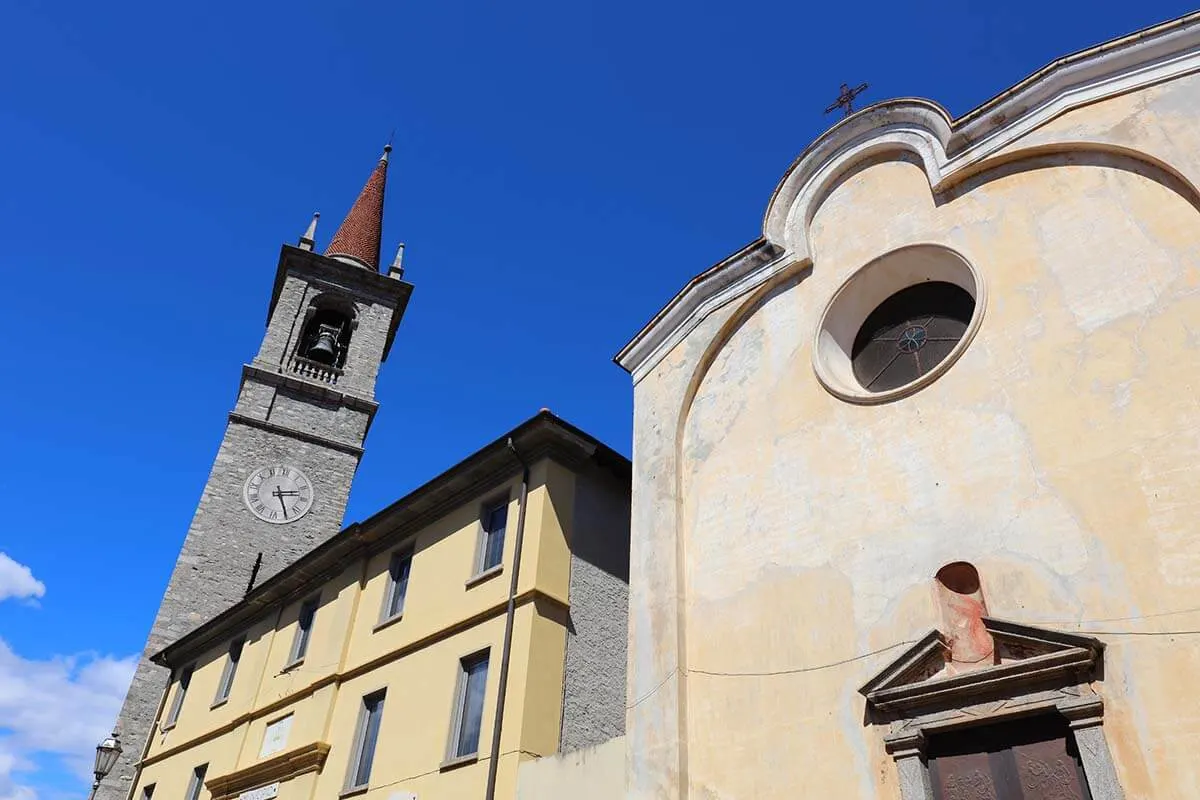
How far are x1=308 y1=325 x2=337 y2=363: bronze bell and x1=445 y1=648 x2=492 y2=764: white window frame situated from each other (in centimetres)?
1981

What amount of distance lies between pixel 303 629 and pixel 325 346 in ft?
49.7

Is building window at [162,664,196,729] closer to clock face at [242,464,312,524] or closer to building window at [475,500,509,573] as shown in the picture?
clock face at [242,464,312,524]

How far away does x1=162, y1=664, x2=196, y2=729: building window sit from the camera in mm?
18656

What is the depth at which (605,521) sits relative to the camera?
12180 millimetres

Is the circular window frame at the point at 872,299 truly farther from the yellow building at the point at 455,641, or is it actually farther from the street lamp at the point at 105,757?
the street lamp at the point at 105,757

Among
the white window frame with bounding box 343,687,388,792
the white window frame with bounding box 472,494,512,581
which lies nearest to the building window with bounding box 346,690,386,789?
the white window frame with bounding box 343,687,388,792

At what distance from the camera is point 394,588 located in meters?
13.5

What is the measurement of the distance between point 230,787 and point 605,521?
27.3ft

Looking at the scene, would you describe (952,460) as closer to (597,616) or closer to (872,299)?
(872,299)

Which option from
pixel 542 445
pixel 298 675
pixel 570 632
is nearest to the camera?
pixel 570 632

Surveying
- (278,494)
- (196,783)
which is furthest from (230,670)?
(278,494)

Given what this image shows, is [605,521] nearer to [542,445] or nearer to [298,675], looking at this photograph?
[542,445]

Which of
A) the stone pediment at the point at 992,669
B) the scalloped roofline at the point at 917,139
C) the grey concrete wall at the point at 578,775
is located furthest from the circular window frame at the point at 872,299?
the grey concrete wall at the point at 578,775

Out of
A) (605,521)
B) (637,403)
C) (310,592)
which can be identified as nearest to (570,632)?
(605,521)
